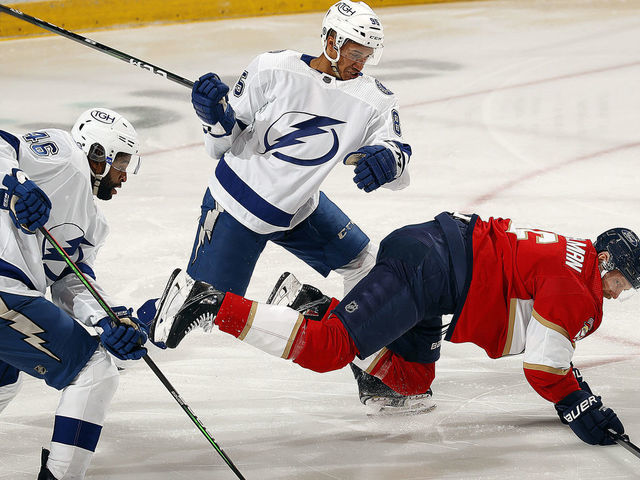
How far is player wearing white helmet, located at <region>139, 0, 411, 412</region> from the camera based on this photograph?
3.14 meters

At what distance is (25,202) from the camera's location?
250 centimetres

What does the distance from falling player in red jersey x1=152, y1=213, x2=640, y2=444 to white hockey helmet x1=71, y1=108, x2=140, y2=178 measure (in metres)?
0.44

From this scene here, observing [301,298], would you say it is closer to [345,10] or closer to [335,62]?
[335,62]

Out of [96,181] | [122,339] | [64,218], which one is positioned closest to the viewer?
[122,339]

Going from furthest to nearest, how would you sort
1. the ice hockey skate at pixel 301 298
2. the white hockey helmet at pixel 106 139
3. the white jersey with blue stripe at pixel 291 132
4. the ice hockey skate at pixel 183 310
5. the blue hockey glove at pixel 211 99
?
the ice hockey skate at pixel 301 298
the white jersey with blue stripe at pixel 291 132
the blue hockey glove at pixel 211 99
the white hockey helmet at pixel 106 139
the ice hockey skate at pixel 183 310

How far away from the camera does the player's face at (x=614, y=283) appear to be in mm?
2854

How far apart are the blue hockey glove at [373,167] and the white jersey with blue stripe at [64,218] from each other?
0.78 meters

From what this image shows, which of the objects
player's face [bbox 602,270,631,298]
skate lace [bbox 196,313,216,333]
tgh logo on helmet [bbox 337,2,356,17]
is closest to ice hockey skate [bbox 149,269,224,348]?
skate lace [bbox 196,313,216,333]

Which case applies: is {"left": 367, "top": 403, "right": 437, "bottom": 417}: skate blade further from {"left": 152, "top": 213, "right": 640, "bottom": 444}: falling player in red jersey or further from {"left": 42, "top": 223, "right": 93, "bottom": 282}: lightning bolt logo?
{"left": 42, "top": 223, "right": 93, "bottom": 282}: lightning bolt logo

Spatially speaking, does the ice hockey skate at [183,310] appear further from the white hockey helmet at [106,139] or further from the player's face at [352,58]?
the player's face at [352,58]

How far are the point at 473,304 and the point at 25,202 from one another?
1.27 metres

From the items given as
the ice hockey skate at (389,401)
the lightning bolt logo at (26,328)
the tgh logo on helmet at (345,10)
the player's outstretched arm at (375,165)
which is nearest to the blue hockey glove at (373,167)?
the player's outstretched arm at (375,165)

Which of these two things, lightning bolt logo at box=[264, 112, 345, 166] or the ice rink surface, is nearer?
the ice rink surface

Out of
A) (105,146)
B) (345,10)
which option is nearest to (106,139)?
(105,146)
